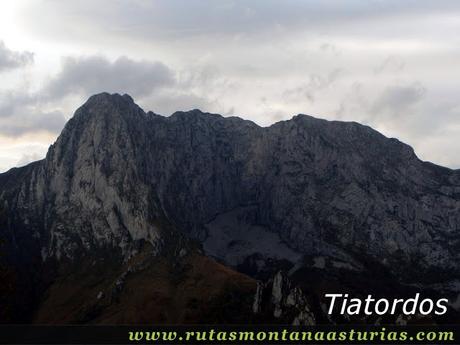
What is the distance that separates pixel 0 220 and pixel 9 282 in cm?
1159

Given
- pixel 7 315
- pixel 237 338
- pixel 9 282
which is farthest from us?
pixel 237 338

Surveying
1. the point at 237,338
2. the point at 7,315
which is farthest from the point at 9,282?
the point at 237,338

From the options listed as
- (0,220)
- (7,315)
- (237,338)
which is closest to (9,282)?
(7,315)

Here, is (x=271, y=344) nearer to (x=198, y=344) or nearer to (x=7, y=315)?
(x=198, y=344)

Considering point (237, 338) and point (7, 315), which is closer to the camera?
point (7, 315)

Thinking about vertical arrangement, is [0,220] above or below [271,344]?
above

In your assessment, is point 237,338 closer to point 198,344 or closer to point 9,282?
point 198,344

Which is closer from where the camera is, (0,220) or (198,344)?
(0,220)

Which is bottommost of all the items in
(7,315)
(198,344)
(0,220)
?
(198,344)

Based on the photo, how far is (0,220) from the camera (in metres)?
74.3

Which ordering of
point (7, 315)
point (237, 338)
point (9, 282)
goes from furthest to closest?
point (237, 338), point (7, 315), point (9, 282)

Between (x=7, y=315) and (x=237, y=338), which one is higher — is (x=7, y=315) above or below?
above

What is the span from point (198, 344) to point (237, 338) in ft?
41.9

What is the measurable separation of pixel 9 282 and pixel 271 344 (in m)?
144
